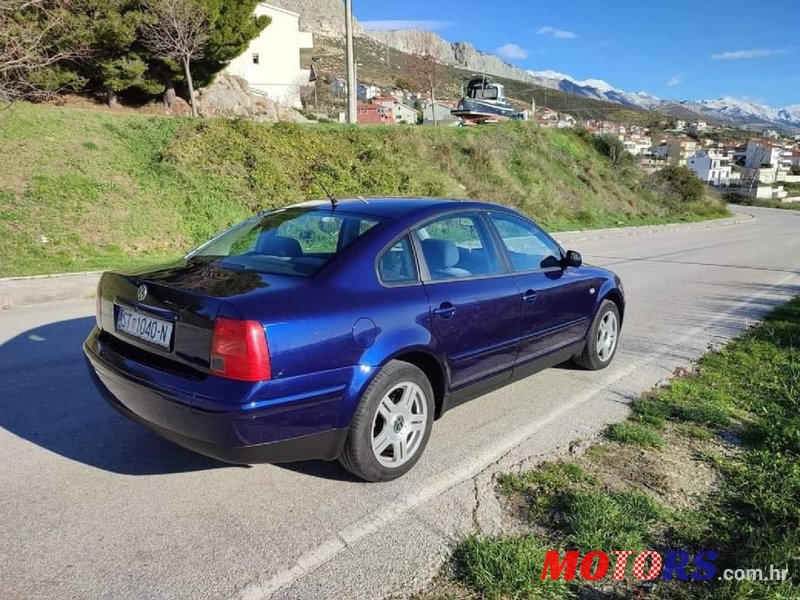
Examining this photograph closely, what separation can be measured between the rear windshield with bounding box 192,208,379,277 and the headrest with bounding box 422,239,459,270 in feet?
1.26

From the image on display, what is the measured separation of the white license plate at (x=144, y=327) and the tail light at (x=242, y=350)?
388 millimetres

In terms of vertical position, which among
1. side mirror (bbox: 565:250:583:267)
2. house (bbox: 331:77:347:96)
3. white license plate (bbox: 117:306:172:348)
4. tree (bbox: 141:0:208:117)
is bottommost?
white license plate (bbox: 117:306:172:348)

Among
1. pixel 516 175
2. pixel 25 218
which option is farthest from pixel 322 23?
pixel 25 218

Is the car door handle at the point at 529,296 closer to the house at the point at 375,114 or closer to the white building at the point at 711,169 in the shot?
the house at the point at 375,114

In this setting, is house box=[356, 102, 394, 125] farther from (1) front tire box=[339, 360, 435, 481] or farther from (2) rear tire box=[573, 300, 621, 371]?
Result: (1) front tire box=[339, 360, 435, 481]

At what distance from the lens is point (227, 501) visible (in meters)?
3.06

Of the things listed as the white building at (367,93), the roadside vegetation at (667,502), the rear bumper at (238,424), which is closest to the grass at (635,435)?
the roadside vegetation at (667,502)

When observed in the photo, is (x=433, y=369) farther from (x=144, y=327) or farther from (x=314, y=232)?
(x=144, y=327)

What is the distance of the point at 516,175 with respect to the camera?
26859 millimetres

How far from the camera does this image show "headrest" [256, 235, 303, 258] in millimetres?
3557

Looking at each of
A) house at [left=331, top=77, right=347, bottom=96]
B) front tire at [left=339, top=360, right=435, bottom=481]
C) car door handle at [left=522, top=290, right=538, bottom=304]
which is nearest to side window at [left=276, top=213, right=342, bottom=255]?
front tire at [left=339, top=360, right=435, bottom=481]

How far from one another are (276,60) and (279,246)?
41569 mm

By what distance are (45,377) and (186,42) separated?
19.1 metres

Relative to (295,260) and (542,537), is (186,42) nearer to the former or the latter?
(295,260)
